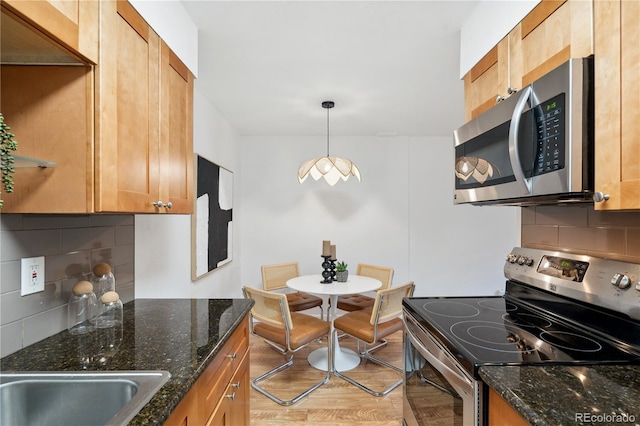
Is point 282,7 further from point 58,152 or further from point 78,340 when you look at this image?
point 78,340

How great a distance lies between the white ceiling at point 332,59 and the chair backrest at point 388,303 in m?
1.61

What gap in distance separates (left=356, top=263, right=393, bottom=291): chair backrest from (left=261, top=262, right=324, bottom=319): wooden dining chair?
0.59m

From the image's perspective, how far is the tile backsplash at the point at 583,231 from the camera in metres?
1.15

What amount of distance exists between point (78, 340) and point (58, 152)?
0.69 metres

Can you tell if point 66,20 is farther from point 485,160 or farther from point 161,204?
point 485,160

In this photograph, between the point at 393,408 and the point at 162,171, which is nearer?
the point at 162,171

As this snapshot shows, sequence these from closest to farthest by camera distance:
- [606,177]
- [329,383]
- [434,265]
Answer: [606,177] < [329,383] < [434,265]

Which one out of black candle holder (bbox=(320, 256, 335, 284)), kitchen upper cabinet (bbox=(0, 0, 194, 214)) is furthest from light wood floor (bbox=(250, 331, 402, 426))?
kitchen upper cabinet (bbox=(0, 0, 194, 214))

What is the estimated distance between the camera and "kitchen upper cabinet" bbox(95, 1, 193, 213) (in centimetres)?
98

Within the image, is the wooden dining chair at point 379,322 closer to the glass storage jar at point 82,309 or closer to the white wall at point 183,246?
the white wall at point 183,246

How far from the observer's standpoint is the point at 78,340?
1.14 metres

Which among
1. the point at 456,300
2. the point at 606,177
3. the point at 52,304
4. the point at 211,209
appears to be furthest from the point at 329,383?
the point at 606,177

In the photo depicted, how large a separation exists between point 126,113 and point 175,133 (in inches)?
14.8

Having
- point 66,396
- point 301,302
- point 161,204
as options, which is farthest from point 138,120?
point 301,302
